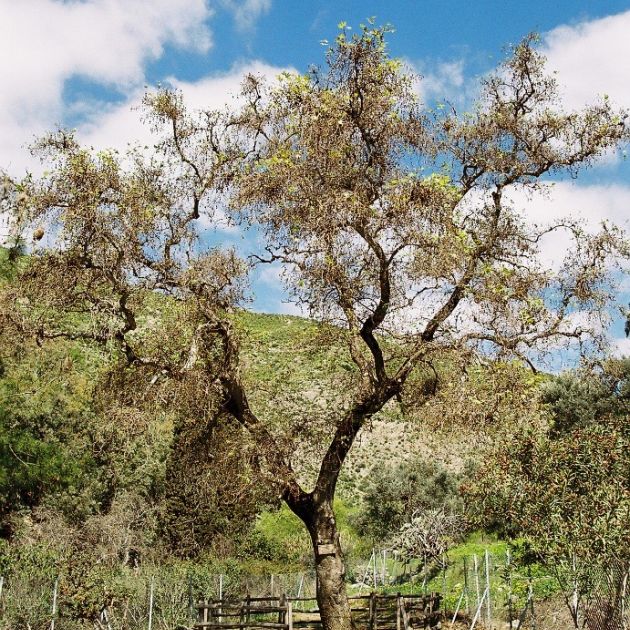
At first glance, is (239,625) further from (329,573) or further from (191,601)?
(329,573)

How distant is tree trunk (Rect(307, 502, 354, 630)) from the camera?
1339cm

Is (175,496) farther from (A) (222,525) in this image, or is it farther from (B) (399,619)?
(B) (399,619)

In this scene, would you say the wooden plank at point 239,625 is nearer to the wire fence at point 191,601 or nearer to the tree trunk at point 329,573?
the wire fence at point 191,601

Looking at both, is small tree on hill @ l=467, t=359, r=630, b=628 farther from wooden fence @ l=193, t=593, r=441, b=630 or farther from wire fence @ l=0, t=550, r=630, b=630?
wooden fence @ l=193, t=593, r=441, b=630

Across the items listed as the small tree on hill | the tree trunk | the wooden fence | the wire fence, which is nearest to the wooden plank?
the wooden fence

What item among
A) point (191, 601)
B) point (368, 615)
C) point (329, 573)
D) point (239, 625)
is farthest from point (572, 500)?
point (191, 601)

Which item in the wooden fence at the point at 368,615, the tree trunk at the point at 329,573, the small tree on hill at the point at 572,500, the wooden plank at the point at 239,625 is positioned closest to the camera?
the small tree on hill at the point at 572,500

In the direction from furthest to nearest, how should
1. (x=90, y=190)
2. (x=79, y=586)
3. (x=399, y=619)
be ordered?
(x=79, y=586) → (x=399, y=619) → (x=90, y=190)

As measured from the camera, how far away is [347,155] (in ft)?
45.9

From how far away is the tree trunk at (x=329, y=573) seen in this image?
43.9ft

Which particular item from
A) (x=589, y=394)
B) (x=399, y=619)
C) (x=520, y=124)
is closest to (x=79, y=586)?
(x=399, y=619)

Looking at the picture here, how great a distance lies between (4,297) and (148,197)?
3192 millimetres

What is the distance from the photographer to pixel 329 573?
13.6 metres

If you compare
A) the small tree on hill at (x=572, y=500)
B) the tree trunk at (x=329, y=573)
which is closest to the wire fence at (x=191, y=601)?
the small tree on hill at (x=572, y=500)
